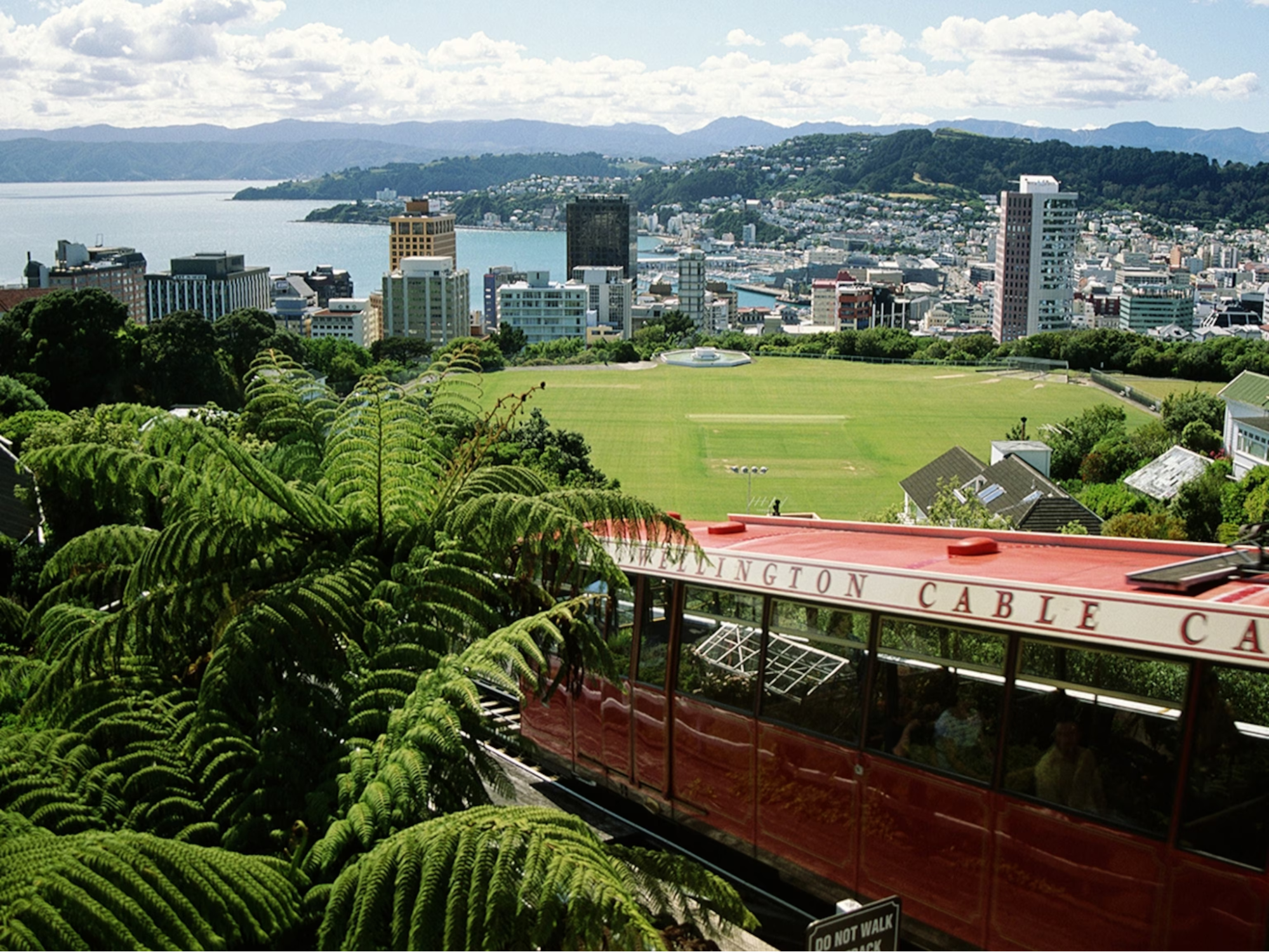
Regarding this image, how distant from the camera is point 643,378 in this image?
107500mm

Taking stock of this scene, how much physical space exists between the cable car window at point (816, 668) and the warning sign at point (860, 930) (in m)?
2.56

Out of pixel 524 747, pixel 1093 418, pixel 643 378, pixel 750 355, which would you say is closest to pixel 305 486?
pixel 524 747

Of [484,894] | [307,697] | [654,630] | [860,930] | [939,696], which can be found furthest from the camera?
[654,630]

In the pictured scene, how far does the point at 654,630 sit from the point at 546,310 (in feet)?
587

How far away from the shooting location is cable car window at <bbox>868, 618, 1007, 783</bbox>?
632cm

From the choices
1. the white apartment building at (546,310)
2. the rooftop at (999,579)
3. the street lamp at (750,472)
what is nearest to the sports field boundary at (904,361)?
the street lamp at (750,472)

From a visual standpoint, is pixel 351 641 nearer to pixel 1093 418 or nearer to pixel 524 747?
pixel 524 747

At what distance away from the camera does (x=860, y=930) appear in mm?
4250

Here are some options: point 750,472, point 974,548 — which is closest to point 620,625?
point 974,548

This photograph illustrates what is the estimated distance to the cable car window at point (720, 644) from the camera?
750 centimetres

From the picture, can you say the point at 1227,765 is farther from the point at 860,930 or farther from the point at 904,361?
the point at 904,361

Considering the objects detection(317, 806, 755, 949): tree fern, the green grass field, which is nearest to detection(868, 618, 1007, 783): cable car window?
detection(317, 806, 755, 949): tree fern

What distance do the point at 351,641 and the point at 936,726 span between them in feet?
9.52

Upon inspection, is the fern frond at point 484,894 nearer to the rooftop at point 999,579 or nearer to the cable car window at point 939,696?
the rooftop at point 999,579
